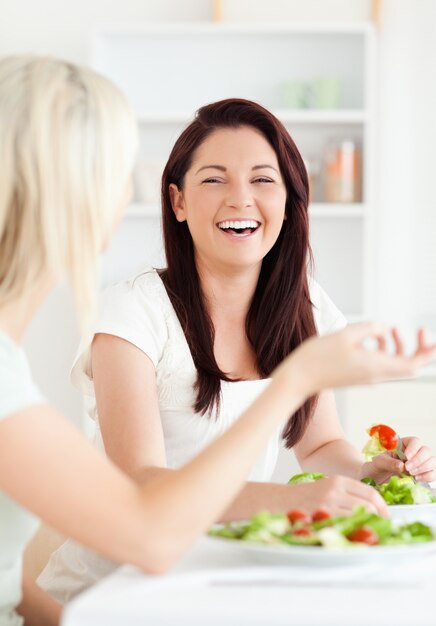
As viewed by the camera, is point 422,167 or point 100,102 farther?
point 422,167

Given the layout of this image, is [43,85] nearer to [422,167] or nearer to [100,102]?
[100,102]

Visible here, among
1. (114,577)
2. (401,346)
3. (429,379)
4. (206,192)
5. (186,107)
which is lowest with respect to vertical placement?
(429,379)

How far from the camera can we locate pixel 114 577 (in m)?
1.15

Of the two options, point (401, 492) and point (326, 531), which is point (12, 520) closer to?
point (326, 531)

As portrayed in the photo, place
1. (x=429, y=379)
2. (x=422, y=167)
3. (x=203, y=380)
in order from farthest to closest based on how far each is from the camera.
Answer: (x=422, y=167)
(x=429, y=379)
(x=203, y=380)

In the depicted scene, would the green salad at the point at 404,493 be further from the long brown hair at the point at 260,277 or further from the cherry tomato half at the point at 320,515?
the long brown hair at the point at 260,277

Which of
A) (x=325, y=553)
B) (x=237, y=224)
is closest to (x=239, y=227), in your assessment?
(x=237, y=224)

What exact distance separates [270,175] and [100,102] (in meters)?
0.92

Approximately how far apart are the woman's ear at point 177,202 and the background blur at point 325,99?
234cm

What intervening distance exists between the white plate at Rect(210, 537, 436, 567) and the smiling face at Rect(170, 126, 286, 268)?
36.8 inches

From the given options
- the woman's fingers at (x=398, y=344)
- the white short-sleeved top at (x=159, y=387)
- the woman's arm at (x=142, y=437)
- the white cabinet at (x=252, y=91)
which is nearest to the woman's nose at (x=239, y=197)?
the white short-sleeved top at (x=159, y=387)

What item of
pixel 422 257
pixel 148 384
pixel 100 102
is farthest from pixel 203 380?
pixel 422 257

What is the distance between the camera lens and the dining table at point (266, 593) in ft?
3.34

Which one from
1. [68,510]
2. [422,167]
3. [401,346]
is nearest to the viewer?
[68,510]
